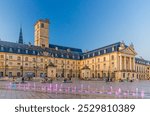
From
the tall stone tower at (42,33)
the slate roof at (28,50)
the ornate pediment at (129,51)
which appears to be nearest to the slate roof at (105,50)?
the ornate pediment at (129,51)

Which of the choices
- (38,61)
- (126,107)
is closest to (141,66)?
(38,61)

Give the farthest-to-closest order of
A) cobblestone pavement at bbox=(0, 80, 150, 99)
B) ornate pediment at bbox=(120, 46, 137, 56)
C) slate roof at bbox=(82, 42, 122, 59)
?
ornate pediment at bbox=(120, 46, 137, 56)
slate roof at bbox=(82, 42, 122, 59)
cobblestone pavement at bbox=(0, 80, 150, 99)

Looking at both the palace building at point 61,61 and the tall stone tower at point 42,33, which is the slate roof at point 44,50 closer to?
the palace building at point 61,61

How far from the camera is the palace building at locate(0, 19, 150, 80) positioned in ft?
172

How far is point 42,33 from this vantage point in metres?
76.1

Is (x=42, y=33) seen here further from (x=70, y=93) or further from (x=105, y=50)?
(x=70, y=93)

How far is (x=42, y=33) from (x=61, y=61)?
60.1 ft

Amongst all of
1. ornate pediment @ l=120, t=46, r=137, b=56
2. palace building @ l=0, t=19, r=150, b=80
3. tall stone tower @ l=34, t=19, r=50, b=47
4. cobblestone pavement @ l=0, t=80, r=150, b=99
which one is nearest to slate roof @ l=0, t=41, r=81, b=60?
palace building @ l=0, t=19, r=150, b=80

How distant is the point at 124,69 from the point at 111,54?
263 inches

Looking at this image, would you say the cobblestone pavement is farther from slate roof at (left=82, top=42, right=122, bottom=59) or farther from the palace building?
slate roof at (left=82, top=42, right=122, bottom=59)

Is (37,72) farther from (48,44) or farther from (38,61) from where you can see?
(48,44)

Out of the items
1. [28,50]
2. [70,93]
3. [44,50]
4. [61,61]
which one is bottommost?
[70,93]

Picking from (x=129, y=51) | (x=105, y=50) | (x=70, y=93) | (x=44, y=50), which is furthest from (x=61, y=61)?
(x=70, y=93)

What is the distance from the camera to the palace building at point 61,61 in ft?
172
